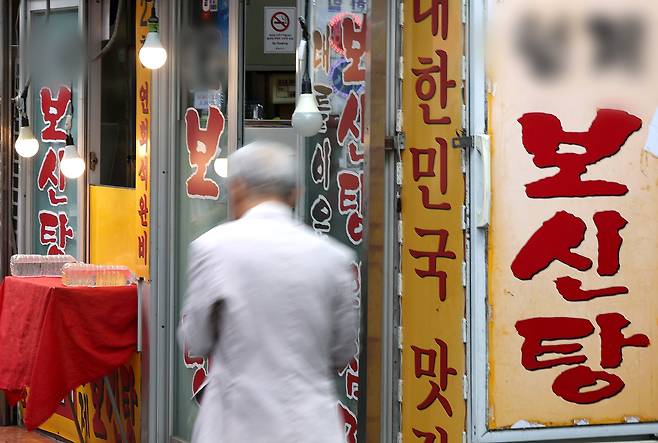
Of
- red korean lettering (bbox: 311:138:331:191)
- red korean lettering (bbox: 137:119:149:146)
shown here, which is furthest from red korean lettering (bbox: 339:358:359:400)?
red korean lettering (bbox: 137:119:149:146)

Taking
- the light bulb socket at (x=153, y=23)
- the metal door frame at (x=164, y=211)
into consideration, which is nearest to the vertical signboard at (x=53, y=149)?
the metal door frame at (x=164, y=211)

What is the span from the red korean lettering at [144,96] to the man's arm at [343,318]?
4940 mm

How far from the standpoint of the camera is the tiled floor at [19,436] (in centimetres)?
1045

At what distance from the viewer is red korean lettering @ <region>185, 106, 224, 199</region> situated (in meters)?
8.58

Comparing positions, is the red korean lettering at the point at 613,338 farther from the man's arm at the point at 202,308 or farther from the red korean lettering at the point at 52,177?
the red korean lettering at the point at 52,177

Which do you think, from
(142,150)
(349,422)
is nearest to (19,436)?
(142,150)

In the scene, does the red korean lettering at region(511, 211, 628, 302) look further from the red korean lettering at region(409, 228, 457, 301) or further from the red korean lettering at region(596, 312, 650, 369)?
the red korean lettering at region(409, 228, 457, 301)

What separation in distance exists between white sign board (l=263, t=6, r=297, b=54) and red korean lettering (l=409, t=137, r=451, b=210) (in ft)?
5.31

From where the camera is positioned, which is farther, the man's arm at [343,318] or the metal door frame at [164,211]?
the metal door frame at [164,211]

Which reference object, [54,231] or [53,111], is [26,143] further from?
[54,231]

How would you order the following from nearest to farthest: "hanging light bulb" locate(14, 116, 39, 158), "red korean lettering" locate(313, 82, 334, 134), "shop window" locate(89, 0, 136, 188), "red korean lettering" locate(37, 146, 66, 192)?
"red korean lettering" locate(313, 82, 334, 134) < "shop window" locate(89, 0, 136, 188) < "hanging light bulb" locate(14, 116, 39, 158) < "red korean lettering" locate(37, 146, 66, 192)

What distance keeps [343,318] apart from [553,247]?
209 centimetres

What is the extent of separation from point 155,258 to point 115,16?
1865 mm

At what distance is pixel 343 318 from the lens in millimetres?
4371
